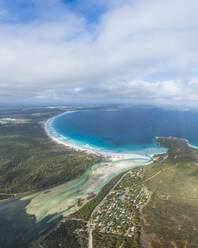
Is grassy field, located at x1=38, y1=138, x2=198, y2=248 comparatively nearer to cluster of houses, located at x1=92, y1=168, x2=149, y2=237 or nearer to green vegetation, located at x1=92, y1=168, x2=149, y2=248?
green vegetation, located at x1=92, y1=168, x2=149, y2=248

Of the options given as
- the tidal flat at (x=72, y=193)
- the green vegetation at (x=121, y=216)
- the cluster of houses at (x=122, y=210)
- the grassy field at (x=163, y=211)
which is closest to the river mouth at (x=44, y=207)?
the tidal flat at (x=72, y=193)

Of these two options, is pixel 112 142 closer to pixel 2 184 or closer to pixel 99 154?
pixel 99 154

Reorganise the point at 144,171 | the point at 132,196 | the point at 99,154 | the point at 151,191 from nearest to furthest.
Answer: the point at 132,196 < the point at 151,191 < the point at 144,171 < the point at 99,154

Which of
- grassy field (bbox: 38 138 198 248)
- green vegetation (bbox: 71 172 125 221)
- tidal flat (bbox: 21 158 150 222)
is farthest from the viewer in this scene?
tidal flat (bbox: 21 158 150 222)

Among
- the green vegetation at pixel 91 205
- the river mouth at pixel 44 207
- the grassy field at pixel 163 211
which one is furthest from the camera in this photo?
the green vegetation at pixel 91 205

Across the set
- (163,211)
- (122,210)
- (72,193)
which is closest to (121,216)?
(122,210)

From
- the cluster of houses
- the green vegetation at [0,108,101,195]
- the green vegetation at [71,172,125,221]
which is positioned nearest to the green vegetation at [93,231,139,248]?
the cluster of houses

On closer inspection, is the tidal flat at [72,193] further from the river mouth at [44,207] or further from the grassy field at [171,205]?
the grassy field at [171,205]

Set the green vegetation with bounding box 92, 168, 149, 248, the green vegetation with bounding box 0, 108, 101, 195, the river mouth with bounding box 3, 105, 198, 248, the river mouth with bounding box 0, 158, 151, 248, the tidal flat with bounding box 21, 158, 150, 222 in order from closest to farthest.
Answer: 1. the green vegetation with bounding box 92, 168, 149, 248
2. the river mouth with bounding box 0, 158, 151, 248
3. the river mouth with bounding box 3, 105, 198, 248
4. the tidal flat with bounding box 21, 158, 150, 222
5. the green vegetation with bounding box 0, 108, 101, 195

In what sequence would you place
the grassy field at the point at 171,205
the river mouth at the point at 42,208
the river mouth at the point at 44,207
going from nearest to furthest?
the grassy field at the point at 171,205, the river mouth at the point at 42,208, the river mouth at the point at 44,207

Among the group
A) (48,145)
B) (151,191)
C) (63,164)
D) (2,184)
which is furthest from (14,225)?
(48,145)

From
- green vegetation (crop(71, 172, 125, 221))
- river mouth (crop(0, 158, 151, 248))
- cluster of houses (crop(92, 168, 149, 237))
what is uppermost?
cluster of houses (crop(92, 168, 149, 237))
